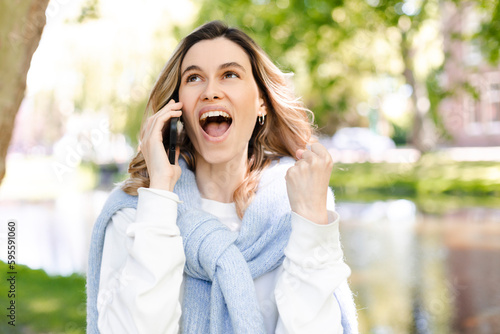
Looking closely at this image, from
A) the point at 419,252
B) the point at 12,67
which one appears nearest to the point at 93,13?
the point at 12,67

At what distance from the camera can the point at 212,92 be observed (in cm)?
178

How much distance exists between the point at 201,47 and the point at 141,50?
1197 cm

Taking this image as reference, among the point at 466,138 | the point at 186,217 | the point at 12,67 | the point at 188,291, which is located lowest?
the point at 466,138

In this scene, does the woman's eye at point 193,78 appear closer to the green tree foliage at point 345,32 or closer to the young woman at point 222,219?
the young woman at point 222,219

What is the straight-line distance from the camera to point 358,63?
17219 mm

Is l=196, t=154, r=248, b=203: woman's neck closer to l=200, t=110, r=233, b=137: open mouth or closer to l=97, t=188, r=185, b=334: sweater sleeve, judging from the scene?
l=200, t=110, r=233, b=137: open mouth

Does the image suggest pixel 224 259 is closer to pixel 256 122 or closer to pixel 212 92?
pixel 212 92

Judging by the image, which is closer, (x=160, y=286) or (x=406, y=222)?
(x=160, y=286)

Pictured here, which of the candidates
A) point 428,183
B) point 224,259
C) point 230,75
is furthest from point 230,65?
point 428,183

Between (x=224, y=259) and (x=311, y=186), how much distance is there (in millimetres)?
366

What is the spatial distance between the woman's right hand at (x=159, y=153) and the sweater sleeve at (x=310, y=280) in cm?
41

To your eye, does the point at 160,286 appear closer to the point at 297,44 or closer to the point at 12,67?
Answer: the point at 12,67

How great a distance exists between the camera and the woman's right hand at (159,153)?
1.64m

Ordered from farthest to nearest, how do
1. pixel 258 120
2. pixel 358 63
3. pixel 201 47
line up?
pixel 358 63
pixel 258 120
pixel 201 47
